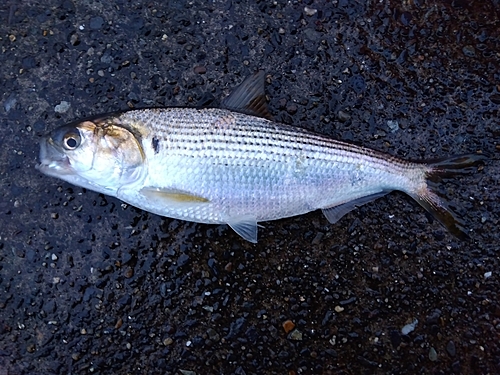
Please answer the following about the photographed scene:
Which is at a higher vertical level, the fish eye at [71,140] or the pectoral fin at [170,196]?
the fish eye at [71,140]

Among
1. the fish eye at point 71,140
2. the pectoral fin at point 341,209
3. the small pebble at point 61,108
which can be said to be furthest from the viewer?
the small pebble at point 61,108

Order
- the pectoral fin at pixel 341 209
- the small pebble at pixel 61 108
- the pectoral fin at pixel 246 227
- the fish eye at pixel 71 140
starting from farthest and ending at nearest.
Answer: the small pebble at pixel 61 108 < the pectoral fin at pixel 341 209 < the pectoral fin at pixel 246 227 < the fish eye at pixel 71 140

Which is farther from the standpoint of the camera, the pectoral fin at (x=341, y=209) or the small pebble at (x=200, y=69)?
the small pebble at (x=200, y=69)

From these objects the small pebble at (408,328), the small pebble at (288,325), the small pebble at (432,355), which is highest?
the small pebble at (288,325)

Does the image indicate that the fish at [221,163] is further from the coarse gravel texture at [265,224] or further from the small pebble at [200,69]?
the small pebble at [200,69]

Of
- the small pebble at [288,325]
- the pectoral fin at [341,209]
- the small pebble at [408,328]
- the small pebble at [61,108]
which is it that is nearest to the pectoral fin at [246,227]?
the pectoral fin at [341,209]

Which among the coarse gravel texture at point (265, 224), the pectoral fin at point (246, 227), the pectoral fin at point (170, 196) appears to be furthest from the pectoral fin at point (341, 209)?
the pectoral fin at point (170, 196)

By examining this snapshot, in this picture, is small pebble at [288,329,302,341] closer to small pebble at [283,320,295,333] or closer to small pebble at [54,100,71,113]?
small pebble at [283,320,295,333]

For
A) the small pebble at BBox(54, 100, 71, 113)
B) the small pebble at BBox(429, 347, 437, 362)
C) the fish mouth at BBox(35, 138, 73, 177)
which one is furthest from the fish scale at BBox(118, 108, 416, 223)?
the small pebble at BBox(429, 347, 437, 362)

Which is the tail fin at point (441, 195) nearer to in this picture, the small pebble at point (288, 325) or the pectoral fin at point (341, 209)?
the pectoral fin at point (341, 209)

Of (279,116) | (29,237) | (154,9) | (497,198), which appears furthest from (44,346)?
(497,198)
